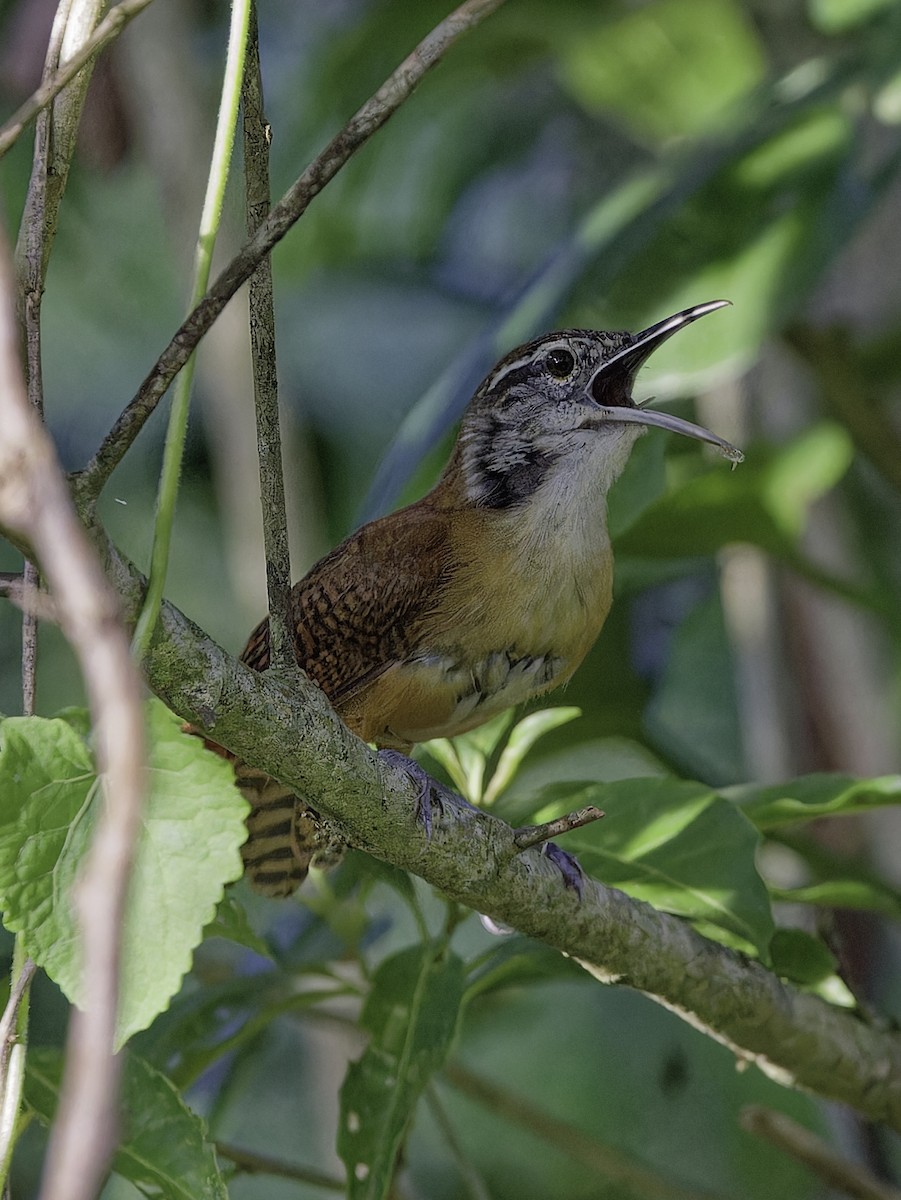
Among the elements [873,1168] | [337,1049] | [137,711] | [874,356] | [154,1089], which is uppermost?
[874,356]

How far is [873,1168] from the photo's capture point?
9.02 feet

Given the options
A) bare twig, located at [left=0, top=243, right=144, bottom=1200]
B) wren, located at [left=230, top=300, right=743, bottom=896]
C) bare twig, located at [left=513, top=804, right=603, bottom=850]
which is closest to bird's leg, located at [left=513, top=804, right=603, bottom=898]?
bare twig, located at [left=513, top=804, right=603, bottom=850]

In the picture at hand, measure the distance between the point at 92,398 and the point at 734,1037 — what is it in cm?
293

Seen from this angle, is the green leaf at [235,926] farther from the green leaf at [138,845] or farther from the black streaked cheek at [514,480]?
the black streaked cheek at [514,480]

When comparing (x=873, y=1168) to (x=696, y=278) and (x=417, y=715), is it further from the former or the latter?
(x=696, y=278)

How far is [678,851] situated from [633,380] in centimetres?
102

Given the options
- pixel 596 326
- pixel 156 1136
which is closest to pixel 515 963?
pixel 156 1136

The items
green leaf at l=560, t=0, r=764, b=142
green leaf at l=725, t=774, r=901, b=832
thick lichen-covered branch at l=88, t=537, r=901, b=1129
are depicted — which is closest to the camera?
thick lichen-covered branch at l=88, t=537, r=901, b=1129

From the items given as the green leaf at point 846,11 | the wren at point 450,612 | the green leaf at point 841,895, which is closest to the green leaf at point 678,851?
the green leaf at point 841,895

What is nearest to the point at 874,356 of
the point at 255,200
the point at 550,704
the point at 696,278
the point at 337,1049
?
the point at 696,278

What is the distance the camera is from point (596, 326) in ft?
9.41

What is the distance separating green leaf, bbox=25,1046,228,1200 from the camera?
1.47 m

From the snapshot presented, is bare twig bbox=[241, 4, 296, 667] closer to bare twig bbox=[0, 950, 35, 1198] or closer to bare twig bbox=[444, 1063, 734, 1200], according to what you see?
bare twig bbox=[0, 950, 35, 1198]

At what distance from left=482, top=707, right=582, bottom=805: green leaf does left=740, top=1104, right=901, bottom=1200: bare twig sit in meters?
0.60
